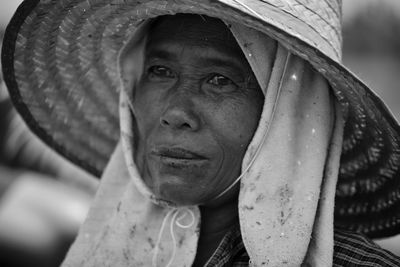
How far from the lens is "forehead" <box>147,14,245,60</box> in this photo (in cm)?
205

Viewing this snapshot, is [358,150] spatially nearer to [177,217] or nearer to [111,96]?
[177,217]

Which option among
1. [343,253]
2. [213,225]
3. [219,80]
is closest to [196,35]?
[219,80]

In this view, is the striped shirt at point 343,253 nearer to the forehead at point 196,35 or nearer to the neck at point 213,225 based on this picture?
the neck at point 213,225

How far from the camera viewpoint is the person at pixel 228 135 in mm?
1956

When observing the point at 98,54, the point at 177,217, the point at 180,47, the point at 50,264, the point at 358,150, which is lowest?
the point at 50,264

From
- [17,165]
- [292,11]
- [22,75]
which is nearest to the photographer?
[292,11]

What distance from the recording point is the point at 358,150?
7.57 feet

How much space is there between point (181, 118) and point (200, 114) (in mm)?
63

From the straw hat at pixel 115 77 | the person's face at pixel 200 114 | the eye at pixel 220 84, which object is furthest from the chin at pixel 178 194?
the straw hat at pixel 115 77

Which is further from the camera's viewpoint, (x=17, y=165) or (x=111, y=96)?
(x=17, y=165)

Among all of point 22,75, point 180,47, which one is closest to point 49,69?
point 22,75

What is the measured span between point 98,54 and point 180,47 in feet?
1.55

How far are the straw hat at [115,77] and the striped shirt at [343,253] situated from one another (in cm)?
24

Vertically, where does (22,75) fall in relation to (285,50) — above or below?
below
